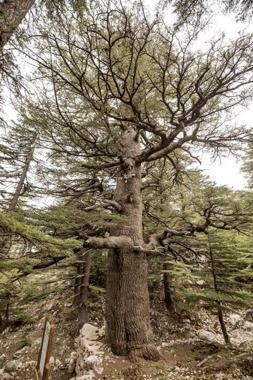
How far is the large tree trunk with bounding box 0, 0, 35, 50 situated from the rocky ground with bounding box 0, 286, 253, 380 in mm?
4564

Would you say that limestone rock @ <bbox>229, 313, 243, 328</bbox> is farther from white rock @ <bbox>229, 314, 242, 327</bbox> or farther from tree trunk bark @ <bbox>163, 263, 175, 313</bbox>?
tree trunk bark @ <bbox>163, 263, 175, 313</bbox>

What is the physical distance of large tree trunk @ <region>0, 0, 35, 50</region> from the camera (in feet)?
8.28

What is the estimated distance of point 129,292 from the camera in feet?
13.3

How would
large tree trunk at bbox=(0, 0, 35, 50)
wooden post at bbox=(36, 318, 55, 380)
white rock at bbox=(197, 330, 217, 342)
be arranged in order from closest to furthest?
wooden post at bbox=(36, 318, 55, 380), large tree trunk at bbox=(0, 0, 35, 50), white rock at bbox=(197, 330, 217, 342)

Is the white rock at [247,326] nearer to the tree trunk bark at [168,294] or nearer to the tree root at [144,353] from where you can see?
the tree trunk bark at [168,294]

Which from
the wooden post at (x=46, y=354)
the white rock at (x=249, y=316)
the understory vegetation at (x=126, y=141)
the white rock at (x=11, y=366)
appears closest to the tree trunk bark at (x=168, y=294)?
the understory vegetation at (x=126, y=141)

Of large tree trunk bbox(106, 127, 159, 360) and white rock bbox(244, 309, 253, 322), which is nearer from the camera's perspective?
large tree trunk bbox(106, 127, 159, 360)

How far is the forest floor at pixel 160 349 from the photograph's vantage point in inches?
137

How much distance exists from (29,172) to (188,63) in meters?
6.31

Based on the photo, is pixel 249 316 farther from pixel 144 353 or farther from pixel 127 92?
pixel 127 92

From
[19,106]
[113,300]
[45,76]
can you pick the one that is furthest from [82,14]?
[113,300]

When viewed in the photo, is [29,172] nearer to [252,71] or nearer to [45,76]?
[45,76]

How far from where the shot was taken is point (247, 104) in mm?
4723

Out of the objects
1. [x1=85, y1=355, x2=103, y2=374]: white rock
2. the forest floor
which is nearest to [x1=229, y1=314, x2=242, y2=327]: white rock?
the forest floor
